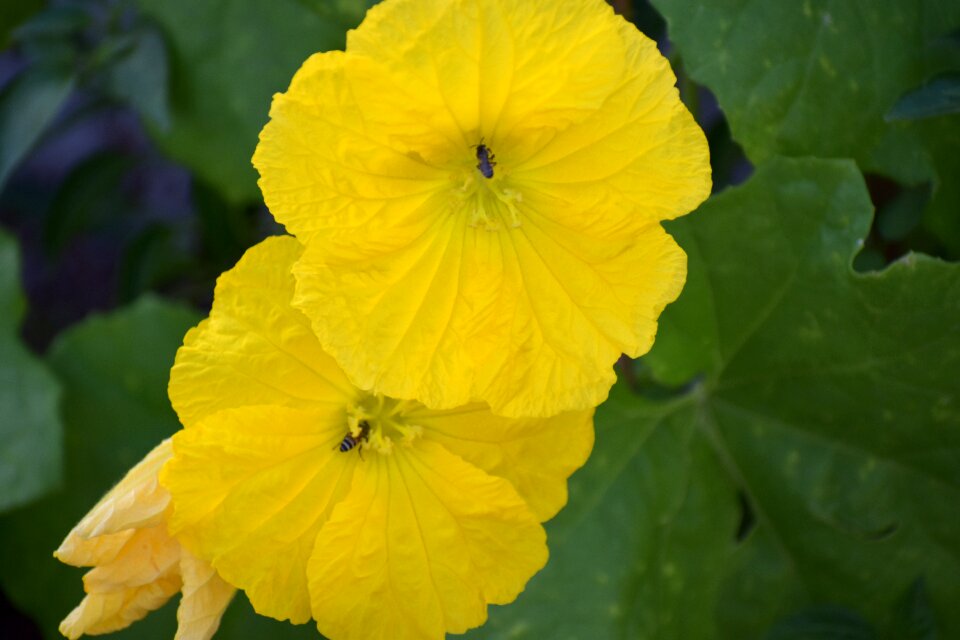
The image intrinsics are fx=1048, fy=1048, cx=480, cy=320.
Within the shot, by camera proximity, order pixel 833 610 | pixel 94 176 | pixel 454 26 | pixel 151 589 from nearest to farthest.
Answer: pixel 454 26 → pixel 151 589 → pixel 833 610 → pixel 94 176

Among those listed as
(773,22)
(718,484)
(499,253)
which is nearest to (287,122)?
(499,253)

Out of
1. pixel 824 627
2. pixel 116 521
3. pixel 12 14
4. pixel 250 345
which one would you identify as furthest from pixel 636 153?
pixel 12 14

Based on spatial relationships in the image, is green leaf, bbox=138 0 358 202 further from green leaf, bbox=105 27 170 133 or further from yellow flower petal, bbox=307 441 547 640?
yellow flower petal, bbox=307 441 547 640

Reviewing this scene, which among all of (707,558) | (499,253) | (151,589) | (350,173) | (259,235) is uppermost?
(350,173)

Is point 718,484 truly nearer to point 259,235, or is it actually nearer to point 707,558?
point 707,558

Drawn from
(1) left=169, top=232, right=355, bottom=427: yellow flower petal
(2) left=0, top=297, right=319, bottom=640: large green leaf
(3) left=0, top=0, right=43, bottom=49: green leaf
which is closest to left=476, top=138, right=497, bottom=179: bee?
(1) left=169, top=232, right=355, bottom=427: yellow flower petal

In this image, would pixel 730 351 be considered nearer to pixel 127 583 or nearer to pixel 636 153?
pixel 636 153
